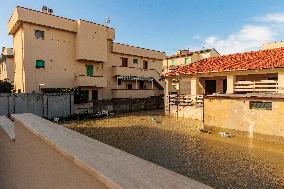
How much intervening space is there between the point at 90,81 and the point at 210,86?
1451 centimetres

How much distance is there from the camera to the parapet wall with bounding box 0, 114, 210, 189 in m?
1.69

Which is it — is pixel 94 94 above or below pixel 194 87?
below

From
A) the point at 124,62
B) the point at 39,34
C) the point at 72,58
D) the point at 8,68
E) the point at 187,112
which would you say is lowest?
the point at 187,112

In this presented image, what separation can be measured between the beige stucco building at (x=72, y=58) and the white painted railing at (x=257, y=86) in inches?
610

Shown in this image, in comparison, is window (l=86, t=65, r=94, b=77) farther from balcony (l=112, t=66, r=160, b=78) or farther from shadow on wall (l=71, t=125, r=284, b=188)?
shadow on wall (l=71, t=125, r=284, b=188)

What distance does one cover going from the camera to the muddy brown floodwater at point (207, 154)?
7.80 metres

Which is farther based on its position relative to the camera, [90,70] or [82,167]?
[90,70]

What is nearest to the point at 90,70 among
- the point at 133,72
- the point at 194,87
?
the point at 133,72

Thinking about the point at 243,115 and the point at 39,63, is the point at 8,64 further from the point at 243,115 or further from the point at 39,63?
the point at 243,115

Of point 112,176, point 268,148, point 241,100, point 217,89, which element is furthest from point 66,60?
point 112,176

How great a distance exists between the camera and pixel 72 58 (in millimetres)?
29031

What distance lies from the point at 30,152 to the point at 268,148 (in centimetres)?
1138

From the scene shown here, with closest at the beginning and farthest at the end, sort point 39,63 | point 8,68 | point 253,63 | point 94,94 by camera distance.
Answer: point 253,63 < point 39,63 < point 94,94 < point 8,68

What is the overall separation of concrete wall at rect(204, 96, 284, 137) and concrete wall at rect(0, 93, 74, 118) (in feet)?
46.6
